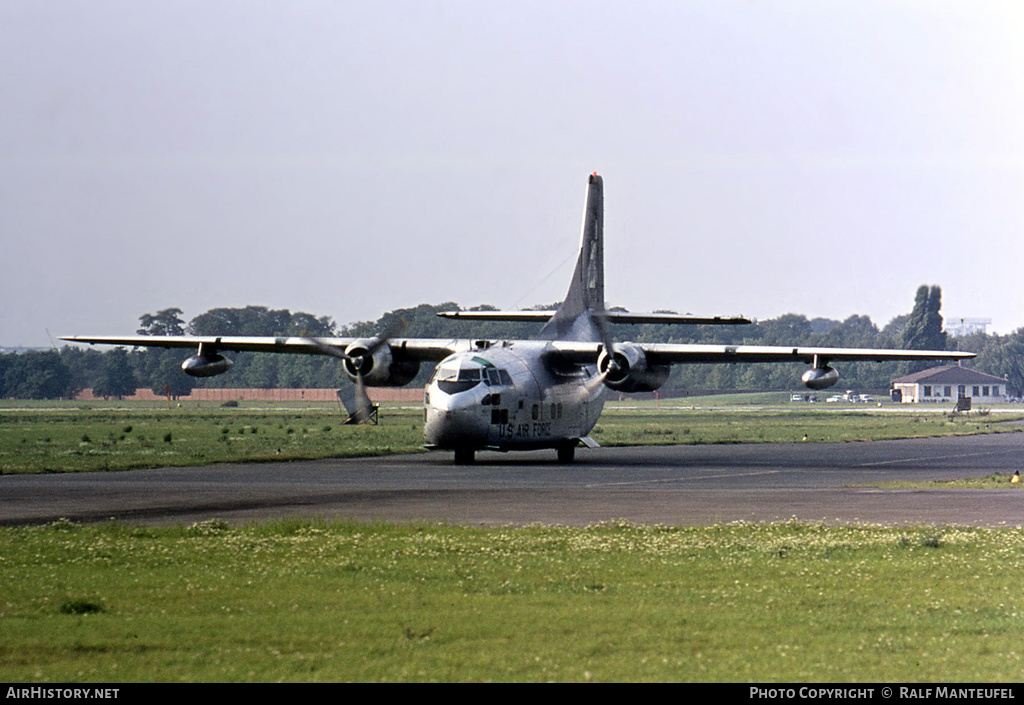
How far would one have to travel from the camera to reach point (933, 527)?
65.3 ft

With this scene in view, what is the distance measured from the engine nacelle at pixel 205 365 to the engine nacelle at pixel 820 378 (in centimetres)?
1993

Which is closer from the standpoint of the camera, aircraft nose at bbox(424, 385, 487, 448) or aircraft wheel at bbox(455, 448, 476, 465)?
aircraft nose at bbox(424, 385, 487, 448)

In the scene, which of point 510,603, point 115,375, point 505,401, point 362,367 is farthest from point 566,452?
point 115,375

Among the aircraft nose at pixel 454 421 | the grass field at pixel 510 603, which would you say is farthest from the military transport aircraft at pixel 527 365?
the grass field at pixel 510 603

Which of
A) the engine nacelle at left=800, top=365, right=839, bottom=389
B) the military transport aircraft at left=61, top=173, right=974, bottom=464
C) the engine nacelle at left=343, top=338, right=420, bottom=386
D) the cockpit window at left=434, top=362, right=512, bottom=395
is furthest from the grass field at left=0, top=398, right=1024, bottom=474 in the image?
the engine nacelle at left=800, top=365, right=839, bottom=389

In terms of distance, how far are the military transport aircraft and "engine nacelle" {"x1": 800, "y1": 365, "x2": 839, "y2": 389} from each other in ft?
0.16

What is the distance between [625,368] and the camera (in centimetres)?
4047

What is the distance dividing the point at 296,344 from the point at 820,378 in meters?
17.8

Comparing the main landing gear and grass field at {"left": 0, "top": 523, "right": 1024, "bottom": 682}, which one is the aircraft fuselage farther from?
grass field at {"left": 0, "top": 523, "right": 1024, "bottom": 682}

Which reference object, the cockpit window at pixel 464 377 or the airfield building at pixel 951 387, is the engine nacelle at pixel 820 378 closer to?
the cockpit window at pixel 464 377

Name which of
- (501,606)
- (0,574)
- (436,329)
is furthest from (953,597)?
(436,329)

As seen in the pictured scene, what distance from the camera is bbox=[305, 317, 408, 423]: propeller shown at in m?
41.2

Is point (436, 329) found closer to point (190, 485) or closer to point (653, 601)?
point (190, 485)

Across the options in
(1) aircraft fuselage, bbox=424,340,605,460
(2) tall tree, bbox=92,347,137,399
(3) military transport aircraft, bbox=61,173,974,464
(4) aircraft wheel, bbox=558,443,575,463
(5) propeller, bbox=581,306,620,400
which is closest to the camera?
(1) aircraft fuselage, bbox=424,340,605,460
